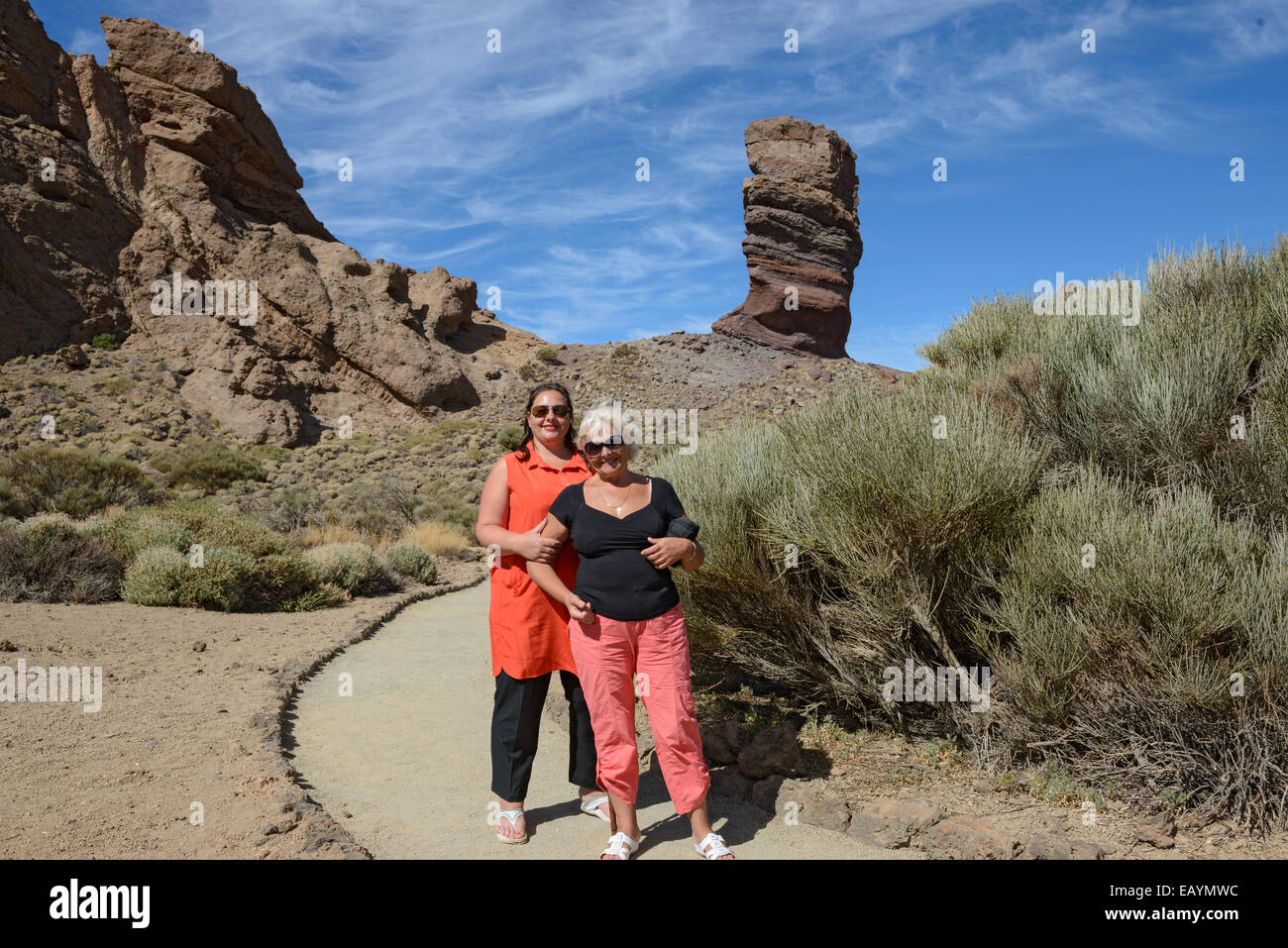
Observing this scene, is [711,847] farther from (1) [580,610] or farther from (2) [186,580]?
(2) [186,580]

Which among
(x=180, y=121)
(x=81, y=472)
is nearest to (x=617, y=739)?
(x=81, y=472)

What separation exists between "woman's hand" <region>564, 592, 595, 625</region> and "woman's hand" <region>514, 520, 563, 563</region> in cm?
22

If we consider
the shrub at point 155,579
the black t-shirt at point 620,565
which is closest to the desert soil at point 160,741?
the shrub at point 155,579

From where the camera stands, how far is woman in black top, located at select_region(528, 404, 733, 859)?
3342 mm

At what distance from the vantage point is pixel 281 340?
31.5 m

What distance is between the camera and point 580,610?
332 centimetres

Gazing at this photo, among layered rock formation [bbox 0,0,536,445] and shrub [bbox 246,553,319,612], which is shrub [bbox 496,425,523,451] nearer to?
layered rock formation [bbox 0,0,536,445]

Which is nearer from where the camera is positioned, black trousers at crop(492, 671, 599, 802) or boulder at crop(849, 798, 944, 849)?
boulder at crop(849, 798, 944, 849)

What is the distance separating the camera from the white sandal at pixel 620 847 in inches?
134

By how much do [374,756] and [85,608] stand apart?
536cm

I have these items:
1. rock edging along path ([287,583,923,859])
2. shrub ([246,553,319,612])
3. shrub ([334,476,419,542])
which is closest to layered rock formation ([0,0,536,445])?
shrub ([334,476,419,542])

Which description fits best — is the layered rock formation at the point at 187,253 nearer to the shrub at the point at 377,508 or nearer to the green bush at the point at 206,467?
the green bush at the point at 206,467

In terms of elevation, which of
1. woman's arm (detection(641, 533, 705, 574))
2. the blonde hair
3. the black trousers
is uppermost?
the blonde hair

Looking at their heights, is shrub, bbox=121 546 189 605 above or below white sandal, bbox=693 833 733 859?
above
